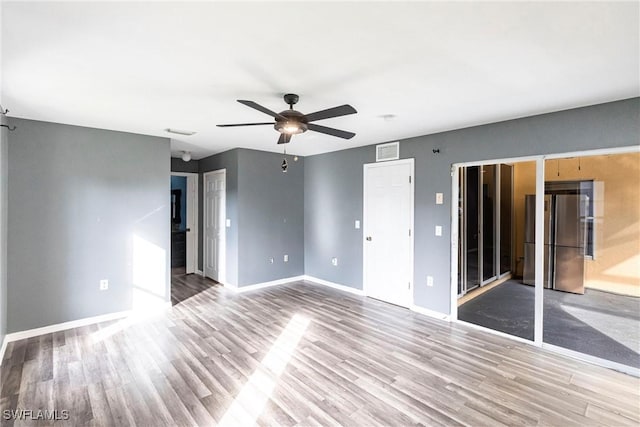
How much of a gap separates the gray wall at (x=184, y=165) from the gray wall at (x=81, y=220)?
1.83 metres

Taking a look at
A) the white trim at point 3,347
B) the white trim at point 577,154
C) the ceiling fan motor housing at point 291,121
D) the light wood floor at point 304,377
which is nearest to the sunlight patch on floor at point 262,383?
the light wood floor at point 304,377

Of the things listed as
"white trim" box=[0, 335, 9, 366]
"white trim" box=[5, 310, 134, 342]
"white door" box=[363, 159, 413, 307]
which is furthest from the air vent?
"white trim" box=[0, 335, 9, 366]

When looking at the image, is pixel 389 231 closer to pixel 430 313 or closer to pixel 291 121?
pixel 430 313

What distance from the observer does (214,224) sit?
18.9 ft

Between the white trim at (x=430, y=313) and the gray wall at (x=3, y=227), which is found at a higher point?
the gray wall at (x=3, y=227)

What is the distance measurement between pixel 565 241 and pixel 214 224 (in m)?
5.81

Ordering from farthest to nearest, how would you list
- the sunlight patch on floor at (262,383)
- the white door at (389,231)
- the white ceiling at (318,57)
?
the white door at (389,231)
the sunlight patch on floor at (262,383)
the white ceiling at (318,57)

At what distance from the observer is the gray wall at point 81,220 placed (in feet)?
10.8

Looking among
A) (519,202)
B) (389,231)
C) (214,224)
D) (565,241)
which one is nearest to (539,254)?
(565,241)

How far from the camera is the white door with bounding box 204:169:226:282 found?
547cm

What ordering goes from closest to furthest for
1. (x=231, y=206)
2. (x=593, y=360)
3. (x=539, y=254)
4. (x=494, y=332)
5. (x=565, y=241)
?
(x=593, y=360), (x=539, y=254), (x=494, y=332), (x=565, y=241), (x=231, y=206)

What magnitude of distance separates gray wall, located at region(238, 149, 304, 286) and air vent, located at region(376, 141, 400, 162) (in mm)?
1802

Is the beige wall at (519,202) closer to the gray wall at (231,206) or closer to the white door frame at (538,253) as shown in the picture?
the white door frame at (538,253)

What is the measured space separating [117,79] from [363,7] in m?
1.98
